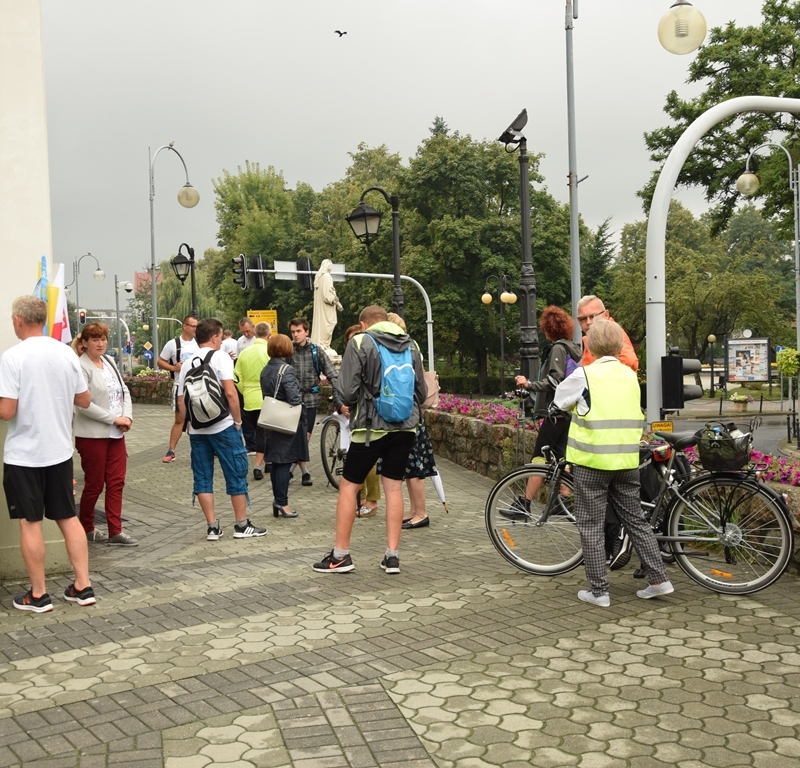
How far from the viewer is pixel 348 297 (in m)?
54.0

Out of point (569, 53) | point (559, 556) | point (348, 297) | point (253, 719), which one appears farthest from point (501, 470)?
point (348, 297)

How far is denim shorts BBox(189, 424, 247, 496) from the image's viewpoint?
7914 millimetres

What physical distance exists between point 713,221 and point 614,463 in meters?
30.1

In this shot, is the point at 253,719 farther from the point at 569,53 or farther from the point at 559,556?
the point at 569,53

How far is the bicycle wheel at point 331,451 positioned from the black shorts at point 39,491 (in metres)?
4.97

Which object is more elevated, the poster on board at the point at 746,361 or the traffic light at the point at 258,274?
the traffic light at the point at 258,274

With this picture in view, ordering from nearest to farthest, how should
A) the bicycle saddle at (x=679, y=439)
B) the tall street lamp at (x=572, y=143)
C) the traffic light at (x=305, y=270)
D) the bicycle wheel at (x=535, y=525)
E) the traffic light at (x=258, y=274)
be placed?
the bicycle saddle at (x=679, y=439)
the bicycle wheel at (x=535, y=525)
the tall street lamp at (x=572, y=143)
the traffic light at (x=305, y=270)
the traffic light at (x=258, y=274)

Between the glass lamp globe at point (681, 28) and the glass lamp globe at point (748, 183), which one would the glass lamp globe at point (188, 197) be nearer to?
the glass lamp globe at point (748, 183)

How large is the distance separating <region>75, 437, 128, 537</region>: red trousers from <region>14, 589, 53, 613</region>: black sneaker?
1.88 meters

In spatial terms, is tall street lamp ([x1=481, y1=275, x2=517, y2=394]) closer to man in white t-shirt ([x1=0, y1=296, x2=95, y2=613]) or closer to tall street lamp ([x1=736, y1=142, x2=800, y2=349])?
tall street lamp ([x1=736, y1=142, x2=800, y2=349])

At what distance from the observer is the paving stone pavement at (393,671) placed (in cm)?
372

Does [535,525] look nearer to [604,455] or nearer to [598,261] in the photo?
[604,455]

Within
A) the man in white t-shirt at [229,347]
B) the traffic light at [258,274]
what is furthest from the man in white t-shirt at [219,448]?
the traffic light at [258,274]

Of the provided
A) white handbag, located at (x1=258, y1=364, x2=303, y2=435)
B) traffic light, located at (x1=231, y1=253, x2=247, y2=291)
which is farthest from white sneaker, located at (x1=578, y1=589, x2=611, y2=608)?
traffic light, located at (x1=231, y1=253, x2=247, y2=291)
